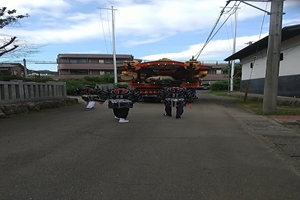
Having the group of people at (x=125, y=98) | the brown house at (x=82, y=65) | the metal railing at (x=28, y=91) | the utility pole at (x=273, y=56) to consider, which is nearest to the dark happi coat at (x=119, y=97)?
the group of people at (x=125, y=98)

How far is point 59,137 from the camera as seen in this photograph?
6488 mm

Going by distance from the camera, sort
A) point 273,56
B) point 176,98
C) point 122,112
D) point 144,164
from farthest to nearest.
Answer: point 273,56 → point 176,98 → point 122,112 → point 144,164

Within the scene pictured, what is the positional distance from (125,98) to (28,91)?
543 cm

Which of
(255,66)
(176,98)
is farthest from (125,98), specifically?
(255,66)

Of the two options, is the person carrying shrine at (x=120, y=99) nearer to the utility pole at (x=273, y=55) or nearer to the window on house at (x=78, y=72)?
the utility pole at (x=273, y=55)

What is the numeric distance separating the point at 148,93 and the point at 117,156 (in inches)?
471

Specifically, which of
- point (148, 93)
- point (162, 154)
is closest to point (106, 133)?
point (162, 154)

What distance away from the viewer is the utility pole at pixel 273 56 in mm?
10539

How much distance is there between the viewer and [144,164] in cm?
450

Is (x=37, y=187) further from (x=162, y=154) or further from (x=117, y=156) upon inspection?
(x=162, y=154)

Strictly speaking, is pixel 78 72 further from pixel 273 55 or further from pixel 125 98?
pixel 273 55

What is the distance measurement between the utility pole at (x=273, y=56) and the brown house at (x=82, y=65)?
161ft

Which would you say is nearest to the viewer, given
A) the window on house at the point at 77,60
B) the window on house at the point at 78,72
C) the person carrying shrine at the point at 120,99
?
the person carrying shrine at the point at 120,99

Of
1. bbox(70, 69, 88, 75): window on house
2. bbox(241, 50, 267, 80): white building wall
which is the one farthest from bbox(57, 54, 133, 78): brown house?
bbox(241, 50, 267, 80): white building wall
